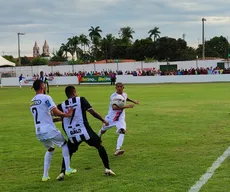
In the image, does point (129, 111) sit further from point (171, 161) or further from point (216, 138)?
point (171, 161)

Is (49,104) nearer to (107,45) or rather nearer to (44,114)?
(44,114)

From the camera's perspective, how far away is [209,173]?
7.42m

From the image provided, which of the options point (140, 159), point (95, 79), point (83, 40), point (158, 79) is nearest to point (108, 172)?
point (140, 159)

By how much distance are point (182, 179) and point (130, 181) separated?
0.89 meters

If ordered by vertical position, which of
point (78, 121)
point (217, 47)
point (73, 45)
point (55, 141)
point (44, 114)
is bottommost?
point (55, 141)

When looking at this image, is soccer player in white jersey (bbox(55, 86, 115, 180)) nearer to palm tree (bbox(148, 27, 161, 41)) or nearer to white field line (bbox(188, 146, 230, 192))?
white field line (bbox(188, 146, 230, 192))

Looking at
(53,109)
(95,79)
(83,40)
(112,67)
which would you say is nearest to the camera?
(53,109)

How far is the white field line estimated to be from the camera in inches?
259

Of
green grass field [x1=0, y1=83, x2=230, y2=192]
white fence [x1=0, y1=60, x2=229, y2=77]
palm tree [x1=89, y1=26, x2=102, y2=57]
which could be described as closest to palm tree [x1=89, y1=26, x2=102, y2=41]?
palm tree [x1=89, y1=26, x2=102, y2=57]

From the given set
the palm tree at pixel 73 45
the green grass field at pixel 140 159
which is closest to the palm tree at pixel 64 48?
the palm tree at pixel 73 45

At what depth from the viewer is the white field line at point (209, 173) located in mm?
6577

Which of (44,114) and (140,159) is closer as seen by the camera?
(44,114)

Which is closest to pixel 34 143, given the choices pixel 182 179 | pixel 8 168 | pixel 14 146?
pixel 14 146

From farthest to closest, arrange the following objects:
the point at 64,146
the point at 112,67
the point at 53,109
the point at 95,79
Result: the point at 112,67
the point at 95,79
the point at 64,146
the point at 53,109
